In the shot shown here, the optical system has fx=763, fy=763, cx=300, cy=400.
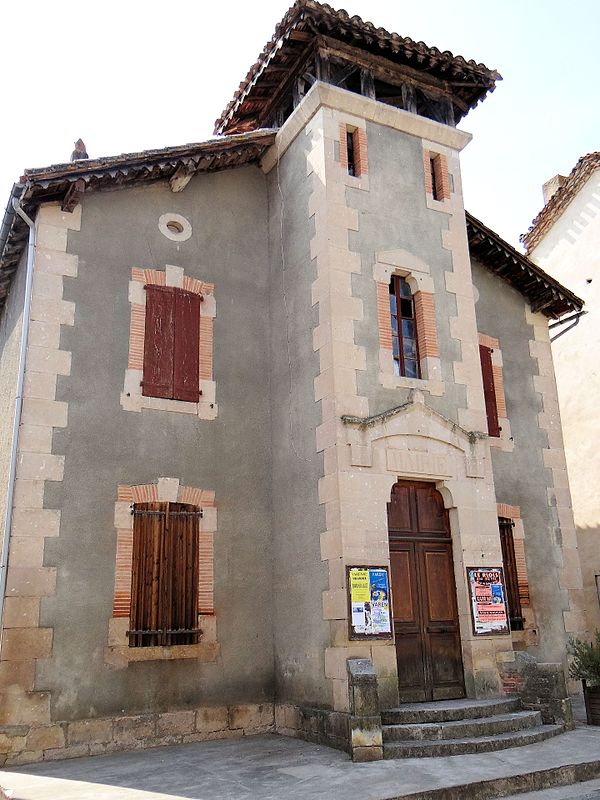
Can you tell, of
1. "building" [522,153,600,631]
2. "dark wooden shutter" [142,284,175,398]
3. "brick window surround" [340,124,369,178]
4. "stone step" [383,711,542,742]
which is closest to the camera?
"stone step" [383,711,542,742]

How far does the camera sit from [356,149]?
1091cm

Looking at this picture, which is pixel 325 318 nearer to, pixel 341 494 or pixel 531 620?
pixel 341 494

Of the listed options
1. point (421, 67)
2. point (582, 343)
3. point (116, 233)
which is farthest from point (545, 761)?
point (582, 343)

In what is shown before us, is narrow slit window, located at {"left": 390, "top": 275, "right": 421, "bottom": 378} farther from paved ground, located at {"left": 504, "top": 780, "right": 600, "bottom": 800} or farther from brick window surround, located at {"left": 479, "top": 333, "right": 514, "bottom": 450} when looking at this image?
paved ground, located at {"left": 504, "top": 780, "right": 600, "bottom": 800}

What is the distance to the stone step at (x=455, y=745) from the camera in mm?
7754

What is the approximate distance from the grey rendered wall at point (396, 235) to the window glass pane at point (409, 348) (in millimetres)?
359

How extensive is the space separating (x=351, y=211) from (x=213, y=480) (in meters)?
4.13

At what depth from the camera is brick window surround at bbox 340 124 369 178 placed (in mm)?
10727

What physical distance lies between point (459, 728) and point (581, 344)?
11976 millimetres

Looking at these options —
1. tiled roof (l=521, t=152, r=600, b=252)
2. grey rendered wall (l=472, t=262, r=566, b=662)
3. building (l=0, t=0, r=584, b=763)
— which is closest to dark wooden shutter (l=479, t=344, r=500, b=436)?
grey rendered wall (l=472, t=262, r=566, b=662)

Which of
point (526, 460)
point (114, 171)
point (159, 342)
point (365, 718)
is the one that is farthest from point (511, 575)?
point (114, 171)

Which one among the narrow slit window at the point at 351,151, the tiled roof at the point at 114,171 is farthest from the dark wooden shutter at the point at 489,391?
the tiled roof at the point at 114,171

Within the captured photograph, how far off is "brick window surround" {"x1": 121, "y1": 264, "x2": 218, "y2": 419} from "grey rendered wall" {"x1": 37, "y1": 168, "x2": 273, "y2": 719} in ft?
0.34

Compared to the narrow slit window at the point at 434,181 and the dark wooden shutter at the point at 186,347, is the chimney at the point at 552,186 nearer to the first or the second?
the narrow slit window at the point at 434,181
